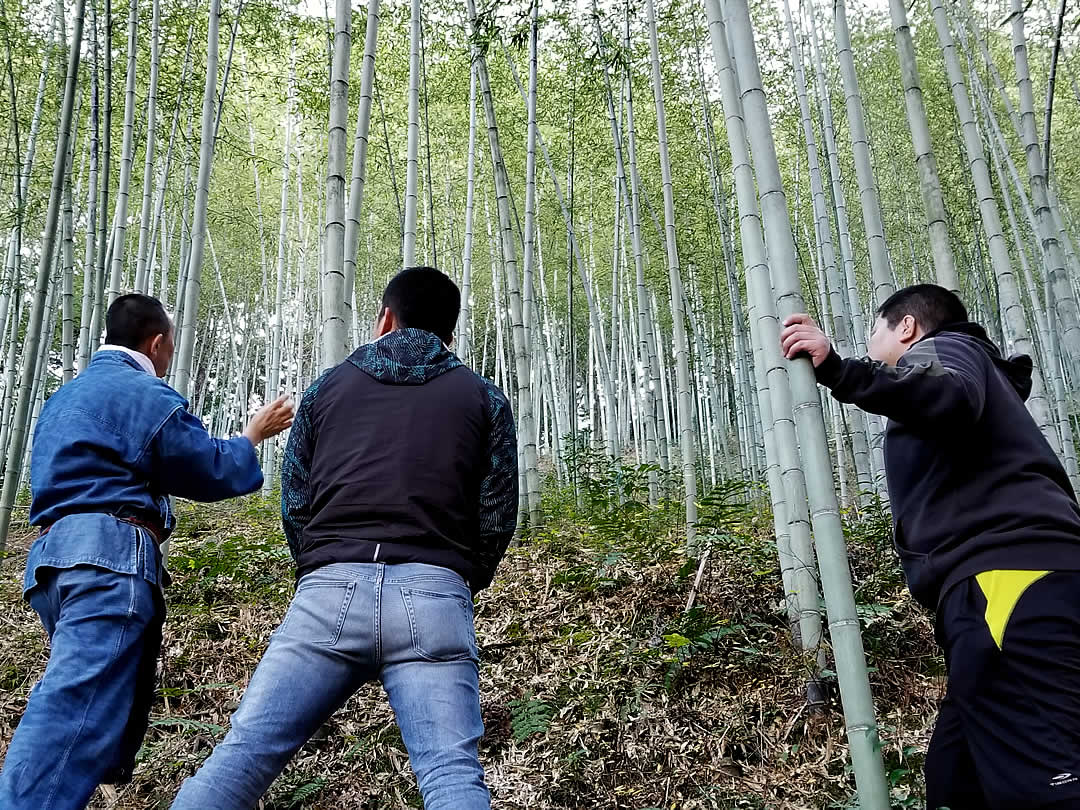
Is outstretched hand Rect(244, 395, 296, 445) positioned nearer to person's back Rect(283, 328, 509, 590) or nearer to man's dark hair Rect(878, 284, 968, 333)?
person's back Rect(283, 328, 509, 590)

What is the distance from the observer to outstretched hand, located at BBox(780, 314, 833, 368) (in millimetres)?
1464

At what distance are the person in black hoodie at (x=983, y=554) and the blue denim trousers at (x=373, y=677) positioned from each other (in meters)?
0.87

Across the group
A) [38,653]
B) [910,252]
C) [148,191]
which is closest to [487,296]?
[910,252]

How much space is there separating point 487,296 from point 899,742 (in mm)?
12379

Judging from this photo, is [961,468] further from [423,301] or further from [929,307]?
[423,301]

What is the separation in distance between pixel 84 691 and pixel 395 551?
931 mm

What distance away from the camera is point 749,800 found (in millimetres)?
2525

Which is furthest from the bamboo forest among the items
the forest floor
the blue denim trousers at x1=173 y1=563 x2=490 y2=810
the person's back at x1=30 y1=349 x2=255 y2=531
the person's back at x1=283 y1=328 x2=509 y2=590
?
the blue denim trousers at x1=173 y1=563 x2=490 y2=810

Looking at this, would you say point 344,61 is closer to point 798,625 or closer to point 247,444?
point 247,444

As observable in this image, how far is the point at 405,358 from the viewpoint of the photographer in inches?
63.6

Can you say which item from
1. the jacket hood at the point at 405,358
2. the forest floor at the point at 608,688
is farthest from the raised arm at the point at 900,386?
the forest floor at the point at 608,688

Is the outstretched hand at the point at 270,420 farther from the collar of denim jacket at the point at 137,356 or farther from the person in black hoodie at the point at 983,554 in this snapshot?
the person in black hoodie at the point at 983,554

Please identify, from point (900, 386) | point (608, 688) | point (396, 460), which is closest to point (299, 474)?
point (396, 460)

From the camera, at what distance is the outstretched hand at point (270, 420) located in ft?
6.62
